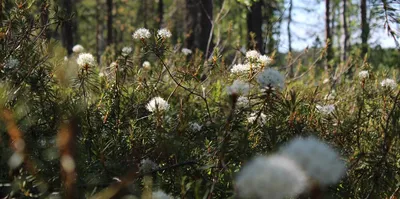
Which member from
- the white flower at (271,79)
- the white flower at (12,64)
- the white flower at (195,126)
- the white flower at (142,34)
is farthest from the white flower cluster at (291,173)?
the white flower at (142,34)

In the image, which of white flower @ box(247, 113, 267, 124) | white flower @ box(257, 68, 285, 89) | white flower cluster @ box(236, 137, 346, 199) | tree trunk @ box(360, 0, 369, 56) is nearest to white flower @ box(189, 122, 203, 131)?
white flower @ box(247, 113, 267, 124)

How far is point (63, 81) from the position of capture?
8.29 feet

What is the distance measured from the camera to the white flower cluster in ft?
4.49

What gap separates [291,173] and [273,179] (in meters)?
0.05

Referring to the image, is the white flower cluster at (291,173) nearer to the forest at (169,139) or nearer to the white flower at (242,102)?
the forest at (169,139)

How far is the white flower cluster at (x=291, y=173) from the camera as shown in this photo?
137 cm

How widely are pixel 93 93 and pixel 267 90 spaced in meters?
1.56

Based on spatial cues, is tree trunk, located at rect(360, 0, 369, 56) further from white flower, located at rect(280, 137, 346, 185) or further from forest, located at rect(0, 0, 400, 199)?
white flower, located at rect(280, 137, 346, 185)

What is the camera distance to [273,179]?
1369mm

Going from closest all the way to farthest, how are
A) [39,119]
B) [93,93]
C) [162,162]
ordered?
1. [162,162]
2. [39,119]
3. [93,93]

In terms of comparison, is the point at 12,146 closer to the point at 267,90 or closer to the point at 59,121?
the point at 59,121

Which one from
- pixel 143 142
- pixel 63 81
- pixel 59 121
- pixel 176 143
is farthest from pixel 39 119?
pixel 176 143

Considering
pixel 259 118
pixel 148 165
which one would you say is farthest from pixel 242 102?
pixel 148 165

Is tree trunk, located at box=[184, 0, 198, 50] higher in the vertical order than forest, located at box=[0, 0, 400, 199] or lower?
higher
